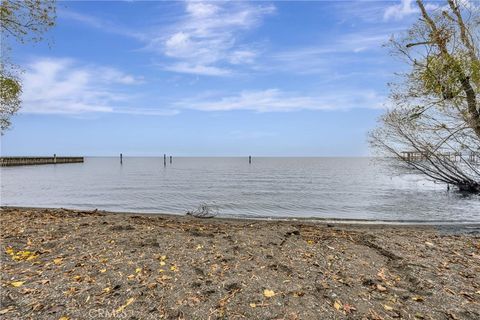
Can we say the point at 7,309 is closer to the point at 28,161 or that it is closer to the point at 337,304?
the point at 337,304

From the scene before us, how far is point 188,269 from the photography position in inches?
247

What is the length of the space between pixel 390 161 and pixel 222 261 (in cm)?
1806

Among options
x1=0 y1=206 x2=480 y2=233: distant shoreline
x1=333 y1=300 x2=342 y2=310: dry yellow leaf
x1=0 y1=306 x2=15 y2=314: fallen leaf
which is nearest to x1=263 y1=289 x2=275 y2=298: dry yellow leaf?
x1=333 y1=300 x2=342 y2=310: dry yellow leaf

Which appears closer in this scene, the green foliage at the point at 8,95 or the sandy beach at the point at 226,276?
the sandy beach at the point at 226,276

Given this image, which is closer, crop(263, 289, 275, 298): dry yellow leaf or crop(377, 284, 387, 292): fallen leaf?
crop(263, 289, 275, 298): dry yellow leaf

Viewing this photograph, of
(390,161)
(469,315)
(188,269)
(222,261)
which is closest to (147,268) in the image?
(188,269)

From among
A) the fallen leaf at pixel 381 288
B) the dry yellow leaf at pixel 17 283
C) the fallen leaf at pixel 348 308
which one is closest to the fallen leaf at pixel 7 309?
the dry yellow leaf at pixel 17 283

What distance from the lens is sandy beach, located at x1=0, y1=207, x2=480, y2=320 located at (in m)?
4.90

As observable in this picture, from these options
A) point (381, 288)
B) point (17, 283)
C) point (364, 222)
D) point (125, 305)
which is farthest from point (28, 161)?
point (381, 288)

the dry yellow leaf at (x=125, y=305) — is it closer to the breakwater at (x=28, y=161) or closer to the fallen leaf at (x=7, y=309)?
the fallen leaf at (x=7, y=309)

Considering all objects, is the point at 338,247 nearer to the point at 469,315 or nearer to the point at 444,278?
the point at 444,278

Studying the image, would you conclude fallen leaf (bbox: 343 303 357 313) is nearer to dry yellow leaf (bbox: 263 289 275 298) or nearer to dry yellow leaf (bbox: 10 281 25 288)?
dry yellow leaf (bbox: 263 289 275 298)

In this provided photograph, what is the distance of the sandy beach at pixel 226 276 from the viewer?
4902mm

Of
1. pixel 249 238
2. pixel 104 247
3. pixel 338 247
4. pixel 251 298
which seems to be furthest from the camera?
pixel 249 238
